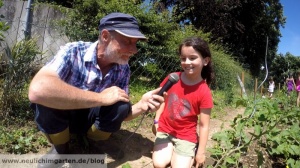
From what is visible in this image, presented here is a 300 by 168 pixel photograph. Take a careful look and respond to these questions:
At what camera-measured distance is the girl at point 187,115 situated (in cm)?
230

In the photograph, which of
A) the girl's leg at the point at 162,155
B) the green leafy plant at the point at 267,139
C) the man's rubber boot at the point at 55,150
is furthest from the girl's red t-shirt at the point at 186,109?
the man's rubber boot at the point at 55,150

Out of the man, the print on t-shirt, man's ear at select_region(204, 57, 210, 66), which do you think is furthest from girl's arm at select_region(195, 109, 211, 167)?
the man

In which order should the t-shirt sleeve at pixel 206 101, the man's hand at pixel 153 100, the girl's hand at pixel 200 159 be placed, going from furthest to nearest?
the t-shirt sleeve at pixel 206 101 < the girl's hand at pixel 200 159 < the man's hand at pixel 153 100

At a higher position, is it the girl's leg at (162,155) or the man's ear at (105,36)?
the man's ear at (105,36)

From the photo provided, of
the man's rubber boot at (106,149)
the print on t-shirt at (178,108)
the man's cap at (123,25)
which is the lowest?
the man's rubber boot at (106,149)

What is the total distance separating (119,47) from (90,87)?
1.27 ft

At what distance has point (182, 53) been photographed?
2451 mm

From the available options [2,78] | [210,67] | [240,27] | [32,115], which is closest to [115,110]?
[210,67]

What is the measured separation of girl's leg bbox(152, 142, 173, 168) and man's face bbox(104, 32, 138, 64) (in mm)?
807

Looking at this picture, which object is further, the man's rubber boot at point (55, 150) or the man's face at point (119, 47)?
the man's rubber boot at point (55, 150)

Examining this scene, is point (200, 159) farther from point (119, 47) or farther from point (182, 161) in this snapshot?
point (119, 47)

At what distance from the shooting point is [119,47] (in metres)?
1.96

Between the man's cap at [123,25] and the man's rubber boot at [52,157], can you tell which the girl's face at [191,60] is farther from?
the man's rubber boot at [52,157]

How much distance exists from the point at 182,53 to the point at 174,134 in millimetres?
682
